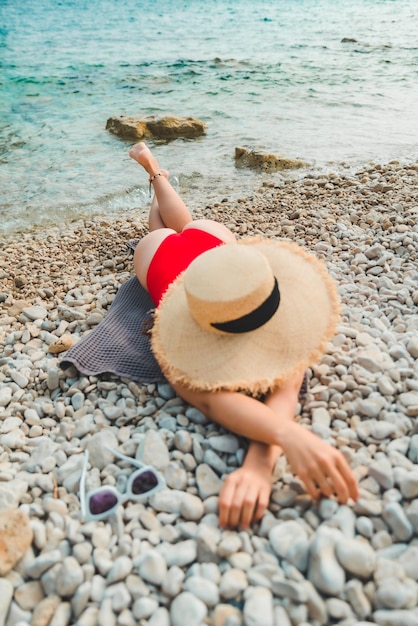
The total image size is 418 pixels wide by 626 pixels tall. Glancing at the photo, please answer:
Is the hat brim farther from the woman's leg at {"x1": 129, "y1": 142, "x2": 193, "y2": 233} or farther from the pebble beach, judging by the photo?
the woman's leg at {"x1": 129, "y1": 142, "x2": 193, "y2": 233}

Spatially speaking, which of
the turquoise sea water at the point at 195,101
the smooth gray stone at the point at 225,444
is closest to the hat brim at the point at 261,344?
the smooth gray stone at the point at 225,444

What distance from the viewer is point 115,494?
6.24 ft

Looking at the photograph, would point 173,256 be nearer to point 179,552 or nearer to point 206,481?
point 206,481

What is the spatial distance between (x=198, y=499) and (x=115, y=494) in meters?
0.31

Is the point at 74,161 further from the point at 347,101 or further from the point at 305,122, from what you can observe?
the point at 347,101

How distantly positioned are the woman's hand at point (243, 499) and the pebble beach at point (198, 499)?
1.8 inches

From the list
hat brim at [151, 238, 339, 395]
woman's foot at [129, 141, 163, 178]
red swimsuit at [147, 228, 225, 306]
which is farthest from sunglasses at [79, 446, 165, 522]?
woman's foot at [129, 141, 163, 178]

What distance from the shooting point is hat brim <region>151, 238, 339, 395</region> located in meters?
2.04

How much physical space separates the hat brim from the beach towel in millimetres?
394

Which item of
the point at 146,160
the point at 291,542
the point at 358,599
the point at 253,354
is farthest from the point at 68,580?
the point at 146,160

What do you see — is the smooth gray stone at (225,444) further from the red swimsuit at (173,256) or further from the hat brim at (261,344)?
the red swimsuit at (173,256)

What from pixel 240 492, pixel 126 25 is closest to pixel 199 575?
pixel 240 492

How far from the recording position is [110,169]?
6.97 m

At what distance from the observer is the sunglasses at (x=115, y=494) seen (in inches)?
74.1
